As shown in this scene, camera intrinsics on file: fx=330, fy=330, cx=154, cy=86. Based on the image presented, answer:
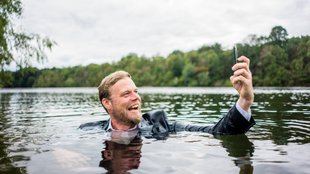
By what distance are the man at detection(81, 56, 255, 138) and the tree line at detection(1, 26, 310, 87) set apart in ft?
66.4

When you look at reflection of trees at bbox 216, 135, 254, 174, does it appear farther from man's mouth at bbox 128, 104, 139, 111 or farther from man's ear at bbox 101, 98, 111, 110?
man's ear at bbox 101, 98, 111, 110

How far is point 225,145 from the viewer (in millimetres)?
5922

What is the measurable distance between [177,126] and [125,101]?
5.05 feet

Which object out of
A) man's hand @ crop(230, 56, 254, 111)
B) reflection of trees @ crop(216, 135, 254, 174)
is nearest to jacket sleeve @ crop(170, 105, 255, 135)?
reflection of trees @ crop(216, 135, 254, 174)

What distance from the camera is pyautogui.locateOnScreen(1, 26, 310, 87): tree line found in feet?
291

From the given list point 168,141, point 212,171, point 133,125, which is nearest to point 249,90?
point 212,171

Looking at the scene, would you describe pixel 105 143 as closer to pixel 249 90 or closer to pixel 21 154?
pixel 21 154

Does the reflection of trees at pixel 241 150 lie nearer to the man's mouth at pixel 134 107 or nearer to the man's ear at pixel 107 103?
the man's mouth at pixel 134 107

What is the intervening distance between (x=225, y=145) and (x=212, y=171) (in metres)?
1.78

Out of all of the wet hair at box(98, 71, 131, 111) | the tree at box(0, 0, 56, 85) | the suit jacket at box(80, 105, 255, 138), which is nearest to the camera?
the suit jacket at box(80, 105, 255, 138)

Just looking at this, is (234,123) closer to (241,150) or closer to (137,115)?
(241,150)

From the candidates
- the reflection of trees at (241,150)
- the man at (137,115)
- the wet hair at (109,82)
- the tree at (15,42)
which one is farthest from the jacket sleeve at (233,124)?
the tree at (15,42)

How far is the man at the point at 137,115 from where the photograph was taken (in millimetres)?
5020

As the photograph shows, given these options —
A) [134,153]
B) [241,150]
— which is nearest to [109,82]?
[134,153]
